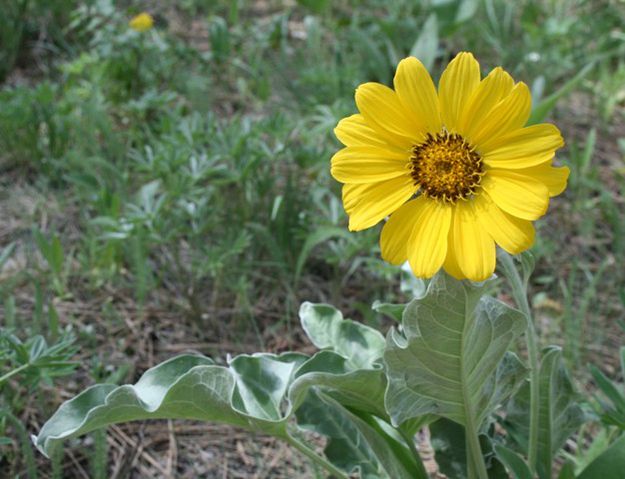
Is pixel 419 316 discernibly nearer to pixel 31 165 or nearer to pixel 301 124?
pixel 301 124

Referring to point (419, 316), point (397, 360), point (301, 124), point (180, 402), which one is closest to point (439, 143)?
point (419, 316)

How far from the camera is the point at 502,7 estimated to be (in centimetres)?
428

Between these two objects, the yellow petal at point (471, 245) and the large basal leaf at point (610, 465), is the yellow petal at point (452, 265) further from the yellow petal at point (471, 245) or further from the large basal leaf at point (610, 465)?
the large basal leaf at point (610, 465)

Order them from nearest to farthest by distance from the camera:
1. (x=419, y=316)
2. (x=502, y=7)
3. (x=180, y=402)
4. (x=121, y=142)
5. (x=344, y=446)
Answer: (x=419, y=316) → (x=180, y=402) → (x=344, y=446) → (x=121, y=142) → (x=502, y=7)

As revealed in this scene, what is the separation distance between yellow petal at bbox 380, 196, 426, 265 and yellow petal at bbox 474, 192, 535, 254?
125mm

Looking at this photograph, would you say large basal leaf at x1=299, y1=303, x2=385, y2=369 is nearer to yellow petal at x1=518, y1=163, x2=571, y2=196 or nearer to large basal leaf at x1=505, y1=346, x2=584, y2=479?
large basal leaf at x1=505, y1=346, x2=584, y2=479

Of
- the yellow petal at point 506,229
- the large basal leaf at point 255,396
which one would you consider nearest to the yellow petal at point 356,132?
the yellow petal at point 506,229

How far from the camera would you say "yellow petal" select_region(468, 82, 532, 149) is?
146 centimetres

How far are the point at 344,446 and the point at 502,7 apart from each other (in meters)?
2.92

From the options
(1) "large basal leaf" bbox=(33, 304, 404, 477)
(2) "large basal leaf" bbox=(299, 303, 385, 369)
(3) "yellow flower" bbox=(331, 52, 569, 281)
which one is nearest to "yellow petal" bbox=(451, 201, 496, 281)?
(3) "yellow flower" bbox=(331, 52, 569, 281)

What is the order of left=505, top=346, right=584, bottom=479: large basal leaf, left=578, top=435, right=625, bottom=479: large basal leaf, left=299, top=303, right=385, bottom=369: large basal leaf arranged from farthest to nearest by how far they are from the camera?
left=299, top=303, right=385, bottom=369: large basal leaf, left=505, top=346, right=584, bottom=479: large basal leaf, left=578, top=435, right=625, bottom=479: large basal leaf

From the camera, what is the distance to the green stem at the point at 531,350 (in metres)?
1.58

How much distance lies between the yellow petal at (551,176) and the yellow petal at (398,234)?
0.73 ft

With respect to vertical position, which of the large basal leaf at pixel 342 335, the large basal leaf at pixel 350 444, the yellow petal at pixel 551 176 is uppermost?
the yellow petal at pixel 551 176
